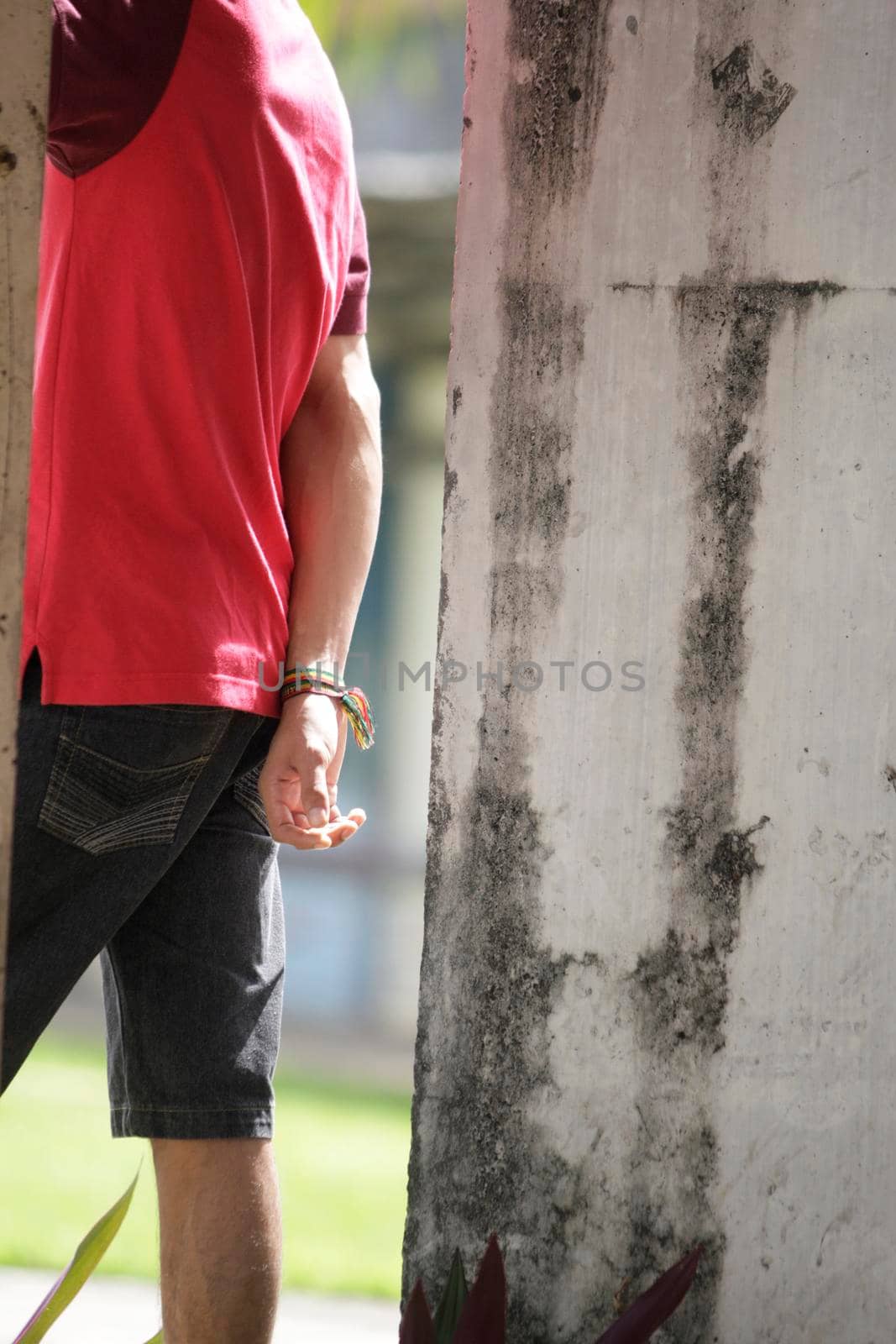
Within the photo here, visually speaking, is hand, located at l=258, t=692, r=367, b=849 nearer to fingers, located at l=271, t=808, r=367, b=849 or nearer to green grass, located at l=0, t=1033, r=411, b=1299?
fingers, located at l=271, t=808, r=367, b=849

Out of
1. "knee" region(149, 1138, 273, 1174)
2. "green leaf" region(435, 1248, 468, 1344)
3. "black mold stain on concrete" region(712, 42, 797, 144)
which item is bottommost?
"green leaf" region(435, 1248, 468, 1344)

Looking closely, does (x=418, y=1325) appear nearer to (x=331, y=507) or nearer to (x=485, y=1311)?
(x=485, y=1311)

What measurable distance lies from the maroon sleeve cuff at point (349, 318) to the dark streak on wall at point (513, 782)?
0.61 feet

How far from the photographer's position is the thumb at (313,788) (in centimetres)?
148

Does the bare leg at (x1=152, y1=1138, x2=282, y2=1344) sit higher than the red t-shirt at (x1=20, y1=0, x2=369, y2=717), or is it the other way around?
the red t-shirt at (x1=20, y1=0, x2=369, y2=717)

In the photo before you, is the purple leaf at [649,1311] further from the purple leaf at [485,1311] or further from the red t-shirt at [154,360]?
the red t-shirt at [154,360]

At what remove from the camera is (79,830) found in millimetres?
1358

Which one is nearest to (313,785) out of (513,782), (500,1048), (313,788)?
(313,788)

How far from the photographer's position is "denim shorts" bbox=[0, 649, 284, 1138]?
1359mm

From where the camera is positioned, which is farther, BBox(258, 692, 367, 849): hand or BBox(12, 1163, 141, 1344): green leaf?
BBox(12, 1163, 141, 1344): green leaf

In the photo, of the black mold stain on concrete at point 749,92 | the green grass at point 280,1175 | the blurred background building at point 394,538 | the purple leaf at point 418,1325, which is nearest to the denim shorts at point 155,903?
the purple leaf at point 418,1325

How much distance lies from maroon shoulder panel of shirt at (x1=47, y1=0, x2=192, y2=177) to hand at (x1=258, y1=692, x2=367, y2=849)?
0.64 m

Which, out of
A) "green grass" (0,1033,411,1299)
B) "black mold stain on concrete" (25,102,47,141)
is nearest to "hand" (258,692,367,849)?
"black mold stain on concrete" (25,102,47,141)

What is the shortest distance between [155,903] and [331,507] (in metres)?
0.53
